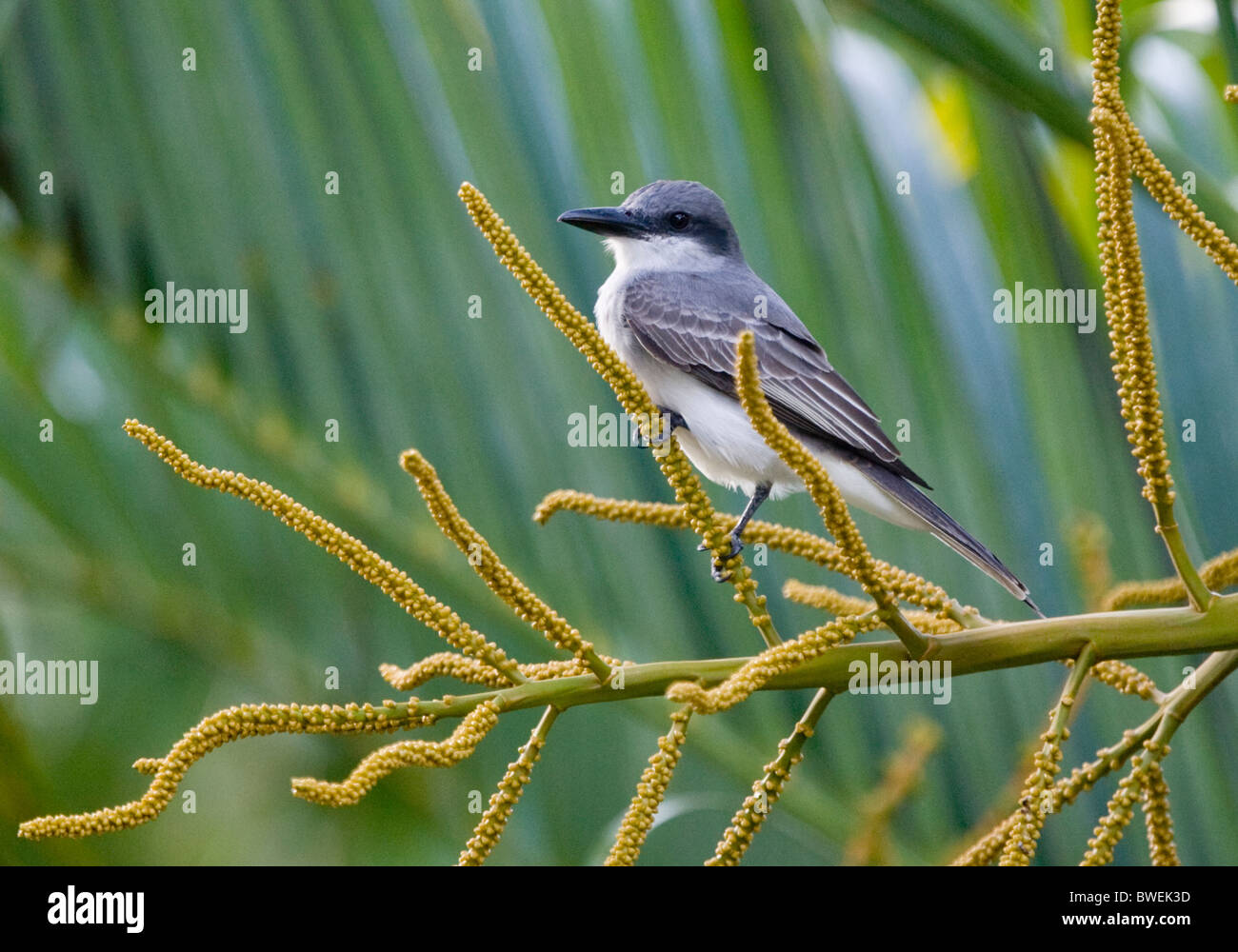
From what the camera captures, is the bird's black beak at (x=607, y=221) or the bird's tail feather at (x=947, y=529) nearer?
the bird's tail feather at (x=947, y=529)

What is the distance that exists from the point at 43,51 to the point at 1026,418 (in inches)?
59.6

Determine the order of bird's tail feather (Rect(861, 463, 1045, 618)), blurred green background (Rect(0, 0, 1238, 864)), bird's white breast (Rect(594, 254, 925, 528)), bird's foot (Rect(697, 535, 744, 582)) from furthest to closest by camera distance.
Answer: bird's white breast (Rect(594, 254, 925, 528)) → blurred green background (Rect(0, 0, 1238, 864)) → bird's tail feather (Rect(861, 463, 1045, 618)) → bird's foot (Rect(697, 535, 744, 582))

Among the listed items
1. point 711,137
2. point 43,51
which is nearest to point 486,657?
point 711,137

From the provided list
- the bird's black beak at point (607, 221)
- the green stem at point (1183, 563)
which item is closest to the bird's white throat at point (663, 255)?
the bird's black beak at point (607, 221)

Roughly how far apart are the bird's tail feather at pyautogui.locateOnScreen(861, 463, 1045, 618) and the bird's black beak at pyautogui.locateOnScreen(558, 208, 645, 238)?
580mm

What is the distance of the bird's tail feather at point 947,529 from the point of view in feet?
4.94

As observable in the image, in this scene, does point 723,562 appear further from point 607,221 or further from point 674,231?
point 674,231

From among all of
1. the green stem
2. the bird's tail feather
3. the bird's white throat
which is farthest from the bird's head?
the green stem

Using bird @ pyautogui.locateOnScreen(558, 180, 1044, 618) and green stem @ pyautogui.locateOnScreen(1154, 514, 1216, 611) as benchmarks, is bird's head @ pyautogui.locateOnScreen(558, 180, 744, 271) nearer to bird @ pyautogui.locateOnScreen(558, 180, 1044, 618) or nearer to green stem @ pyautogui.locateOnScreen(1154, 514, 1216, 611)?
bird @ pyautogui.locateOnScreen(558, 180, 1044, 618)

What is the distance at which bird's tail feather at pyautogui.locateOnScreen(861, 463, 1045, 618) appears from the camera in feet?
4.94

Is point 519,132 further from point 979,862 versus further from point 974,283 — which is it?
point 979,862

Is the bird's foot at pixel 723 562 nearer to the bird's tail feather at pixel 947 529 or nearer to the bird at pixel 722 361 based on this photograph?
the bird at pixel 722 361

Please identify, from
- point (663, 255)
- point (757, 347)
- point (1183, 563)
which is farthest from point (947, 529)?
point (663, 255)

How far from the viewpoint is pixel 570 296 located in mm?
1815
